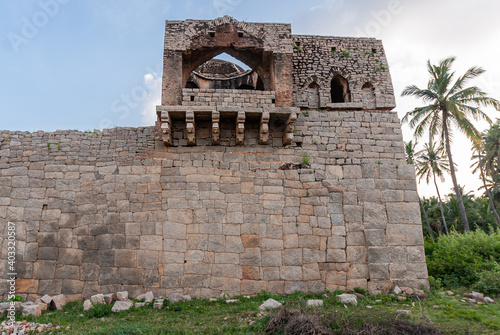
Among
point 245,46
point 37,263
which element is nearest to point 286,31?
point 245,46

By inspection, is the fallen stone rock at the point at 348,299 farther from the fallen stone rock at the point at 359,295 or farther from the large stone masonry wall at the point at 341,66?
the large stone masonry wall at the point at 341,66

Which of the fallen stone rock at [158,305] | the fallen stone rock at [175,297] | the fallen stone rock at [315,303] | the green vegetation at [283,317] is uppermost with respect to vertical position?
the fallen stone rock at [175,297]

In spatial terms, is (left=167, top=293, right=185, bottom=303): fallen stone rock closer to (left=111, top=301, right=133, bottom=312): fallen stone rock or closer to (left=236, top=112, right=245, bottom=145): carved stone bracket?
(left=111, top=301, right=133, bottom=312): fallen stone rock

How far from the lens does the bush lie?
8.97 m

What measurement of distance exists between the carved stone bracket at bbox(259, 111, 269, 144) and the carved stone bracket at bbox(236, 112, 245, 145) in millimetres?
454

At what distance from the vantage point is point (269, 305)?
681 centimetres

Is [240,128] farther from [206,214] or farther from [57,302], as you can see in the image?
[57,302]

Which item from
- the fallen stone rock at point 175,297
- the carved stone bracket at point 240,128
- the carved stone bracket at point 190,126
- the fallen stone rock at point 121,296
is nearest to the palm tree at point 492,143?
the carved stone bracket at point 240,128

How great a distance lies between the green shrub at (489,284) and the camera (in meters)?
7.97

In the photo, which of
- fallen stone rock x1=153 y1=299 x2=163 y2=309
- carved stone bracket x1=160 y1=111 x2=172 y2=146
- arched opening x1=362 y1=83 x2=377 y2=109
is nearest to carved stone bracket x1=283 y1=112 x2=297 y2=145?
arched opening x1=362 y1=83 x2=377 y2=109

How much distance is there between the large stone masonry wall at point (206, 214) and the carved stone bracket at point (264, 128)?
1.11ft

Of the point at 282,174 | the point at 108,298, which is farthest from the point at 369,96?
the point at 108,298

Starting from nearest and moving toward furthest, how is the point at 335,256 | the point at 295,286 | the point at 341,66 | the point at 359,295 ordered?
1. the point at 359,295
2. the point at 295,286
3. the point at 335,256
4. the point at 341,66

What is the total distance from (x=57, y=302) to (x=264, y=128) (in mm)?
5925
